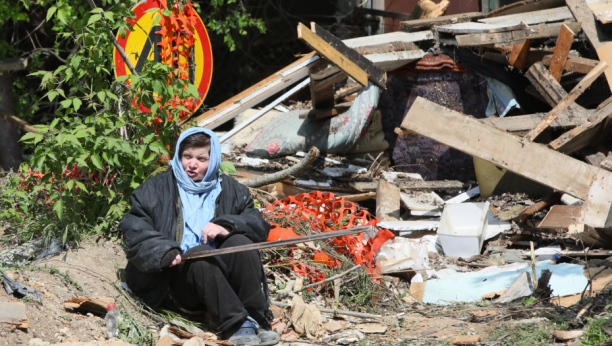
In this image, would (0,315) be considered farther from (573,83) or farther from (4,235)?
(573,83)

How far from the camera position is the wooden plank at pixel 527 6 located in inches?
275

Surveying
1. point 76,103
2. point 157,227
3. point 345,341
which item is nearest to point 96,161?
point 76,103

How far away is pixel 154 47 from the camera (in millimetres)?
4859

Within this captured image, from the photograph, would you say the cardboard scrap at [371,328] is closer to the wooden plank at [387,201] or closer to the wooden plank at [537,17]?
the wooden plank at [387,201]

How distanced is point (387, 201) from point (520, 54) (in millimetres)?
2117

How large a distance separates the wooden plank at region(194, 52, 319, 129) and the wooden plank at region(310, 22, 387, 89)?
2.70 feet

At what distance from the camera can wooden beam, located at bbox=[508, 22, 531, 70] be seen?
234 inches

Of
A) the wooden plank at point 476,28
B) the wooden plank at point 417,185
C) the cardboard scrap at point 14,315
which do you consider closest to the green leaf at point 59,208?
the cardboard scrap at point 14,315

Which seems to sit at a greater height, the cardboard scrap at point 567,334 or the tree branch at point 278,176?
the tree branch at point 278,176

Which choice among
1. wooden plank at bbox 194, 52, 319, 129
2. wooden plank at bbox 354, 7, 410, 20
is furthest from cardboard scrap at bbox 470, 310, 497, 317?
wooden plank at bbox 354, 7, 410, 20

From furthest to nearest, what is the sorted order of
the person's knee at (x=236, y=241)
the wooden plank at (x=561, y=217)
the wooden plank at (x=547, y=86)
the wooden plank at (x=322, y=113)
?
the wooden plank at (x=322, y=113)
the wooden plank at (x=547, y=86)
the wooden plank at (x=561, y=217)
the person's knee at (x=236, y=241)

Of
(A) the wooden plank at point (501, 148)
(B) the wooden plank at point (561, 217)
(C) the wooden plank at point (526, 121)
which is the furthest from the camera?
(C) the wooden plank at point (526, 121)

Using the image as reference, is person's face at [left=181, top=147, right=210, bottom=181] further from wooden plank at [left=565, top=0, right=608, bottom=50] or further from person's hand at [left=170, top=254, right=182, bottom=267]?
wooden plank at [left=565, top=0, right=608, bottom=50]

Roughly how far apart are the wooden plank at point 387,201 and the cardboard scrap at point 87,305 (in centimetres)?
333
